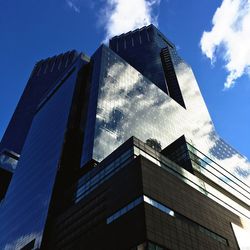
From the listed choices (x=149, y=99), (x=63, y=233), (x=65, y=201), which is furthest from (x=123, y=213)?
(x=149, y=99)

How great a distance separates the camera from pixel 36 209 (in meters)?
73.2

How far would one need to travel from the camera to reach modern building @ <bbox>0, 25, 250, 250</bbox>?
46.7 metres

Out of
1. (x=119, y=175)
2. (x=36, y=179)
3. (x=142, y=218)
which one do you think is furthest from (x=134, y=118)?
(x=142, y=218)

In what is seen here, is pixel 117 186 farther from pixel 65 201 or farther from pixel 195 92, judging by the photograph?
pixel 195 92

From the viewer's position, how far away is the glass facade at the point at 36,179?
7181 centimetres

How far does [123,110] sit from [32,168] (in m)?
31.7

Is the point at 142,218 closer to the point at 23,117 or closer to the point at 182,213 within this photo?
the point at 182,213

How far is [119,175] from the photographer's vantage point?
5256 cm

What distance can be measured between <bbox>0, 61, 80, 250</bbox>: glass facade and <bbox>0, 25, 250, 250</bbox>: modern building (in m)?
0.40

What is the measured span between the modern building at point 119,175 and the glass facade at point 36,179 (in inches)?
15.6

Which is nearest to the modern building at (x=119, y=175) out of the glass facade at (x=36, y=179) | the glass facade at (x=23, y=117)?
the glass facade at (x=36, y=179)

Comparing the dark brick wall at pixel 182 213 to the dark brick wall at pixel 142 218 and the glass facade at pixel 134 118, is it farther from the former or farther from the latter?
the glass facade at pixel 134 118

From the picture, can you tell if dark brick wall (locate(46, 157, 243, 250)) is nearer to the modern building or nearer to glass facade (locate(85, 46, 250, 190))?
the modern building

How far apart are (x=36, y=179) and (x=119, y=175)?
126 ft
